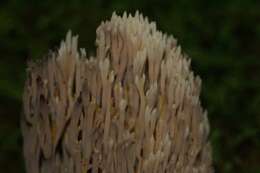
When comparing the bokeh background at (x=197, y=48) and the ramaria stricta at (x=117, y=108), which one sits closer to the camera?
the ramaria stricta at (x=117, y=108)

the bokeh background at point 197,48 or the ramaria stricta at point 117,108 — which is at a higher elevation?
the bokeh background at point 197,48

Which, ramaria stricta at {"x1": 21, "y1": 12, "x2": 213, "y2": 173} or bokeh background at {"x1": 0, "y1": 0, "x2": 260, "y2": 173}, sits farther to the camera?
bokeh background at {"x1": 0, "y1": 0, "x2": 260, "y2": 173}

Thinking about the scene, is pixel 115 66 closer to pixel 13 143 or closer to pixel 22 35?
pixel 13 143

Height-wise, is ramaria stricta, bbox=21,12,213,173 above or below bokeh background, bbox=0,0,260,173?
below
